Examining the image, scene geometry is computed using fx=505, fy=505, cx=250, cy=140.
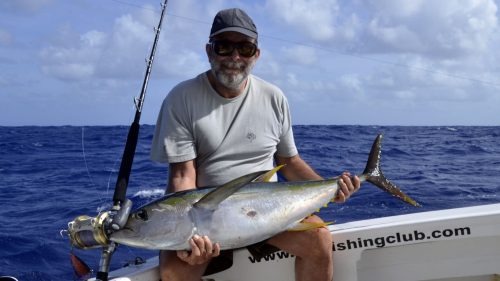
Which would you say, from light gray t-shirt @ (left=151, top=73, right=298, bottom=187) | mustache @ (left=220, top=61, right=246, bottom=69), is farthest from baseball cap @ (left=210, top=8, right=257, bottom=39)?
light gray t-shirt @ (left=151, top=73, right=298, bottom=187)

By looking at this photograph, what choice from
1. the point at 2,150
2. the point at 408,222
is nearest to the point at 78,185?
the point at 408,222

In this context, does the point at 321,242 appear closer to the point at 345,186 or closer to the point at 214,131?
the point at 345,186

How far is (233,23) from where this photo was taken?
8.43 ft

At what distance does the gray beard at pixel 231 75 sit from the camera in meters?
2.63

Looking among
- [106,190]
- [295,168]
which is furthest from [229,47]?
[106,190]

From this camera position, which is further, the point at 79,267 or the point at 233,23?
the point at 233,23

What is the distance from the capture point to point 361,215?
578 centimetres

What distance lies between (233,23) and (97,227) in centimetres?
120

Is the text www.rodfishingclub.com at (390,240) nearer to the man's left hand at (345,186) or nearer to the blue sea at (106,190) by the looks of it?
the man's left hand at (345,186)

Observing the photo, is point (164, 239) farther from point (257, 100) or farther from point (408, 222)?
point (408, 222)

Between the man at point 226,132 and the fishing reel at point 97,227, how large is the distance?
1.45 ft

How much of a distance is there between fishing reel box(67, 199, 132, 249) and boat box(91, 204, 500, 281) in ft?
1.93

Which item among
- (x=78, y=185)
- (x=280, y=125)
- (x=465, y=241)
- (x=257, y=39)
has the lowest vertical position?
(x=78, y=185)

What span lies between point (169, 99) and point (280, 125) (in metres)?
0.65
